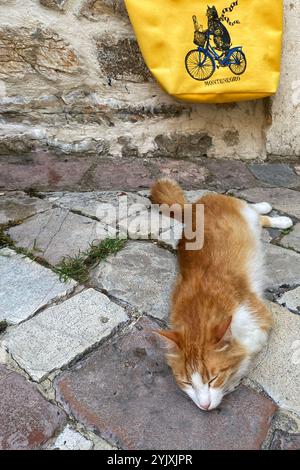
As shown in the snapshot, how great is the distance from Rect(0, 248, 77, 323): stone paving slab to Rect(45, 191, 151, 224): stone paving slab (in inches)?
21.4

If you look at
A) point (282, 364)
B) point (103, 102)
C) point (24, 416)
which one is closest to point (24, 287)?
point (24, 416)

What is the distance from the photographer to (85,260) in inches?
86.6

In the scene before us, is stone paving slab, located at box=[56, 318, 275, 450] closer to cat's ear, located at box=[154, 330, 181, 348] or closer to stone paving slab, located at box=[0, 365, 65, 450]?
stone paving slab, located at box=[0, 365, 65, 450]

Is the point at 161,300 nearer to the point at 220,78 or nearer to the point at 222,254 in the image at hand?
the point at 222,254

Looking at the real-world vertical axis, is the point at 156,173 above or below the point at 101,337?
above

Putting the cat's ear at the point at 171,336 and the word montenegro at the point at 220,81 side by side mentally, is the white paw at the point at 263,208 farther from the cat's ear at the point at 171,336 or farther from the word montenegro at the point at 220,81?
the cat's ear at the point at 171,336

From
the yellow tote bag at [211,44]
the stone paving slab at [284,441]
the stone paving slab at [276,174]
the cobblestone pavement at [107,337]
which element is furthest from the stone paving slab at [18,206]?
the stone paving slab at [284,441]

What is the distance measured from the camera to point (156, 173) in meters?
3.06

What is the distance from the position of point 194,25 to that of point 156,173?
94cm

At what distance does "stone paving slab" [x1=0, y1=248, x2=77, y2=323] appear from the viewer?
73.3 inches

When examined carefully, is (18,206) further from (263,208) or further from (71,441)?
(71,441)

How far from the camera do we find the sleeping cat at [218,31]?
2.66m
